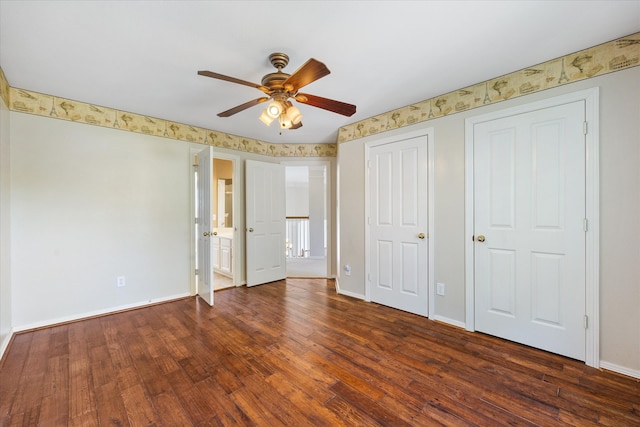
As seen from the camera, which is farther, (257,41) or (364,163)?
(364,163)

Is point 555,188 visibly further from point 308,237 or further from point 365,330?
point 308,237

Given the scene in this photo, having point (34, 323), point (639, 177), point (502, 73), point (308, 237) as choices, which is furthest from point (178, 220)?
point (639, 177)

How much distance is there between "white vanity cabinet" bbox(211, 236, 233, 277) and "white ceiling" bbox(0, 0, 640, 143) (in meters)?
2.65

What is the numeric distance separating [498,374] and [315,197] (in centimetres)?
517

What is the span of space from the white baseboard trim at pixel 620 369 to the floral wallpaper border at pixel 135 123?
3.82m

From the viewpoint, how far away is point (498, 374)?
6.13 ft

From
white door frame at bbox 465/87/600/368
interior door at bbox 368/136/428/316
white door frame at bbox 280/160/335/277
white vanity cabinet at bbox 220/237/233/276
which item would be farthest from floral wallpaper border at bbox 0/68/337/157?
white door frame at bbox 465/87/600/368

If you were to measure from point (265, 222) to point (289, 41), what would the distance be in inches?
115

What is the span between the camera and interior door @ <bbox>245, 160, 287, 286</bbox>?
4.10m

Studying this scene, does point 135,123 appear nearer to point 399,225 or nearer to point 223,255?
point 223,255

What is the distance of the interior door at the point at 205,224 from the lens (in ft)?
10.6

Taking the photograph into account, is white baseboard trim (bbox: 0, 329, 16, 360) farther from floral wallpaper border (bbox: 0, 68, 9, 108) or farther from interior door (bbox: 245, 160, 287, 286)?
interior door (bbox: 245, 160, 287, 286)

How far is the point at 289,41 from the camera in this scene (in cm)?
179

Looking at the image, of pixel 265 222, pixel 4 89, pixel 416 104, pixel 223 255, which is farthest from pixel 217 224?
pixel 416 104
